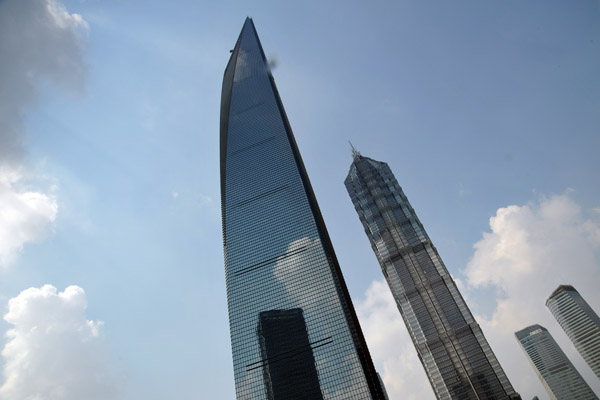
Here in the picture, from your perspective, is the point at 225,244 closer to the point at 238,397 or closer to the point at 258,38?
the point at 238,397

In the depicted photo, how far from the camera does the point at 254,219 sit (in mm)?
112562

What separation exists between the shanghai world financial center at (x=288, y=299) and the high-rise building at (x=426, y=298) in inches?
16.7

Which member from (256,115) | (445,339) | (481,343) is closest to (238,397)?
(445,339)

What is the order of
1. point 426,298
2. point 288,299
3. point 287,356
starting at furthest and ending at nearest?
point 426,298
point 288,299
point 287,356

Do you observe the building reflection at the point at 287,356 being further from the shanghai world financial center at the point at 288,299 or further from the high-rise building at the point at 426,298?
the high-rise building at the point at 426,298

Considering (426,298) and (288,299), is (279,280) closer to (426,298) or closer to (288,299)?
(288,299)

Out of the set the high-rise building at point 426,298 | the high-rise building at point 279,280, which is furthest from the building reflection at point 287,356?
the high-rise building at point 426,298

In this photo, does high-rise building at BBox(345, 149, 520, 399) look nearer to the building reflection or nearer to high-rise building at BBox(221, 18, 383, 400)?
high-rise building at BBox(221, 18, 383, 400)

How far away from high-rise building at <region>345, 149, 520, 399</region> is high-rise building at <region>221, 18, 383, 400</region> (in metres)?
25.8

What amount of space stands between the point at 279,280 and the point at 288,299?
20.3ft

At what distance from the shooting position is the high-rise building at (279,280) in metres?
88.9

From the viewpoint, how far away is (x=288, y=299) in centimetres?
9794

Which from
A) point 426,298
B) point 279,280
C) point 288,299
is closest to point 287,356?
point 288,299

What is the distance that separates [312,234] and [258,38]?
367 feet
